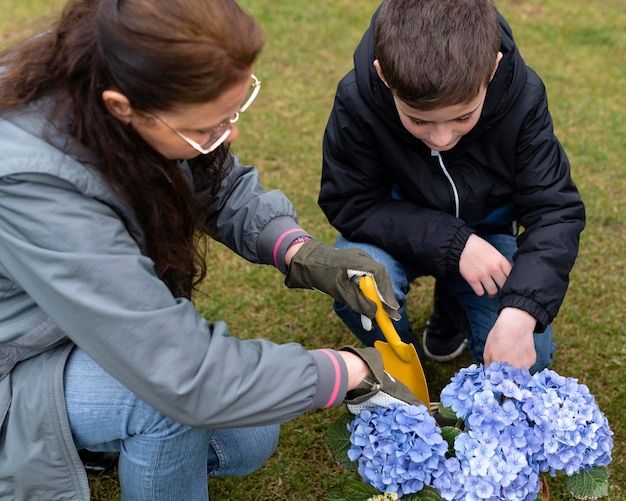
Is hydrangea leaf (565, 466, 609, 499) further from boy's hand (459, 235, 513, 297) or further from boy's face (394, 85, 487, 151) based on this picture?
boy's face (394, 85, 487, 151)

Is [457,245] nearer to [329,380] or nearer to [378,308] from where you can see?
[378,308]

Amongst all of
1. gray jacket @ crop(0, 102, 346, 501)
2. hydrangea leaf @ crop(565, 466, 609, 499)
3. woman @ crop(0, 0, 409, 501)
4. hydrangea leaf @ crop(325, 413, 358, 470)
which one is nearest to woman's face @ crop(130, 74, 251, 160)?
woman @ crop(0, 0, 409, 501)

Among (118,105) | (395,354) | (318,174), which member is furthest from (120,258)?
(318,174)

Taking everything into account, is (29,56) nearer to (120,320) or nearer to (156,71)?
(156,71)

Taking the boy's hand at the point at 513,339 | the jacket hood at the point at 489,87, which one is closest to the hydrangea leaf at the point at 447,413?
the boy's hand at the point at 513,339

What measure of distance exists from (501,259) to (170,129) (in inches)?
41.5

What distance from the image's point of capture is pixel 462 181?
2176mm

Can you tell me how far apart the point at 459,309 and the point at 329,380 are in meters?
0.95

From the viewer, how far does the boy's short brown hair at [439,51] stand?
1.79 metres

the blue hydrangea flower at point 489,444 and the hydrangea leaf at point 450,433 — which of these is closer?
the blue hydrangea flower at point 489,444

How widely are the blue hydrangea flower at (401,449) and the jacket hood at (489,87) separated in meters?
0.83

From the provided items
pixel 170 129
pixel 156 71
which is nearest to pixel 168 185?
pixel 170 129

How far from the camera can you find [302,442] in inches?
95.5

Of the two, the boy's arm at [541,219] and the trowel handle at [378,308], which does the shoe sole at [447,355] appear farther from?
the trowel handle at [378,308]
